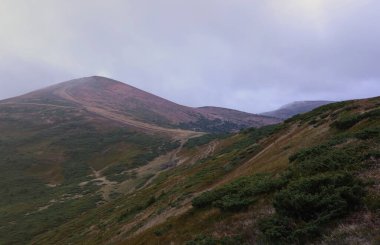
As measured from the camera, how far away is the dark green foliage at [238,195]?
58.8ft

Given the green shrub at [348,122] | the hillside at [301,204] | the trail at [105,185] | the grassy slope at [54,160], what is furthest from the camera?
the trail at [105,185]

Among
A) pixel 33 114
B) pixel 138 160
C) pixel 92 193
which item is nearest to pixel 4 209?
pixel 92 193

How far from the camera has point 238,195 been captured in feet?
63.3

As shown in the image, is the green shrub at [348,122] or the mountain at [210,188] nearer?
the mountain at [210,188]

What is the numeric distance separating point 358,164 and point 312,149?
6.03 meters

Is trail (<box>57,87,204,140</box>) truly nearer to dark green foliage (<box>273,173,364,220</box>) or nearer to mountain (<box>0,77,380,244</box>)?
mountain (<box>0,77,380,244</box>)

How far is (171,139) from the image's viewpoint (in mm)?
127812

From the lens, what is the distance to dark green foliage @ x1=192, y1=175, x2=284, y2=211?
17922 millimetres

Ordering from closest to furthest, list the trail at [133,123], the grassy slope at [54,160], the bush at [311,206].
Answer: the bush at [311,206], the grassy slope at [54,160], the trail at [133,123]

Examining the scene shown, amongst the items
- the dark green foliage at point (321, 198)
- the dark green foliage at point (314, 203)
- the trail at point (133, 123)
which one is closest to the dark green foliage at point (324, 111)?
the dark green foliage at point (314, 203)

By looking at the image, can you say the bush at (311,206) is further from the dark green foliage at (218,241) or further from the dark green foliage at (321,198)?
the dark green foliage at (218,241)

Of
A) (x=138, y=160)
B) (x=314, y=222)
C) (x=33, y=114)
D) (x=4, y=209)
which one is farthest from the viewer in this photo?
(x=33, y=114)

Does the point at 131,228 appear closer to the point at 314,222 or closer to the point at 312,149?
the point at 312,149

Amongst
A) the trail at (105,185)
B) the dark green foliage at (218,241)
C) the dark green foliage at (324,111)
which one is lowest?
the trail at (105,185)
